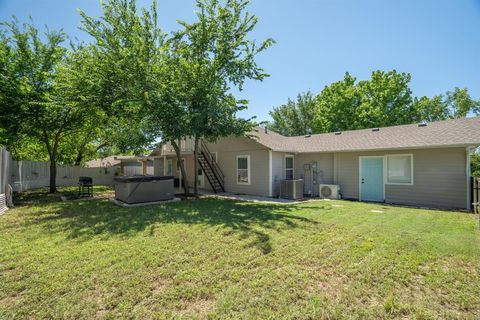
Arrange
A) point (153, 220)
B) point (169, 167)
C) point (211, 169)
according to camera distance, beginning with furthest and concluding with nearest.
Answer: point (169, 167) < point (211, 169) < point (153, 220)

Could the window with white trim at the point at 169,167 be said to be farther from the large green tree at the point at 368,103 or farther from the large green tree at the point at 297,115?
the large green tree at the point at 297,115

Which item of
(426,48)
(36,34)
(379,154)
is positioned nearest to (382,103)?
(426,48)

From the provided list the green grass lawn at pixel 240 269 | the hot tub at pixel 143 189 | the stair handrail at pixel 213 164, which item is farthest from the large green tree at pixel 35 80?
the green grass lawn at pixel 240 269

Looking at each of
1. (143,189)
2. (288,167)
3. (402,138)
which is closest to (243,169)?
(288,167)

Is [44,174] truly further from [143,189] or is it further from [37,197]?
[143,189]

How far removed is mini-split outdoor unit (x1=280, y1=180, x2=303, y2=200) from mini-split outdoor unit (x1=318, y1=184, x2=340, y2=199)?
109 cm

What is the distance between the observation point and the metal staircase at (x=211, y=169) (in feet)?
48.2

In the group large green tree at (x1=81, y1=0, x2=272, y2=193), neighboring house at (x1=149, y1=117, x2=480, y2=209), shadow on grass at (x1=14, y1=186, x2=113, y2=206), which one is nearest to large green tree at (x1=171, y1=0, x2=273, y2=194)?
large green tree at (x1=81, y1=0, x2=272, y2=193)

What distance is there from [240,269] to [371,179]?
9.71 metres

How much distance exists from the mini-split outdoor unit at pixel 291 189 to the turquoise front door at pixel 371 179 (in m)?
2.86

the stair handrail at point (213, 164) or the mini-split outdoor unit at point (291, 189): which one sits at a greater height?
the stair handrail at point (213, 164)

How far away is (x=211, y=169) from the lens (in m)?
14.9

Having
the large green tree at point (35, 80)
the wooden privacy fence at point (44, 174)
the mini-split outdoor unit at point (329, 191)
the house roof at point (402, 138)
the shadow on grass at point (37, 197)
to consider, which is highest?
the large green tree at point (35, 80)

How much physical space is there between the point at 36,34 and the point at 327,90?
2524 centimetres
